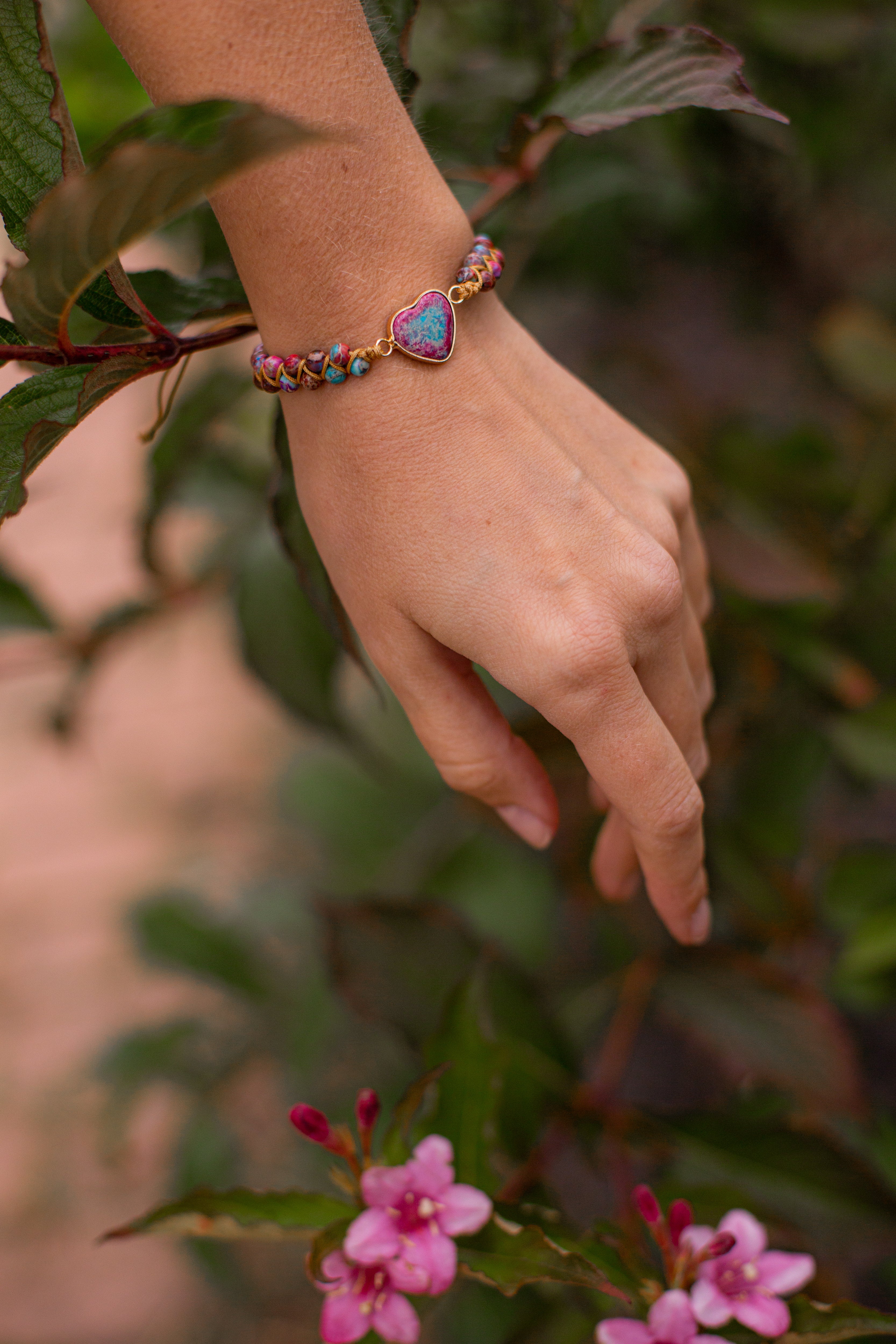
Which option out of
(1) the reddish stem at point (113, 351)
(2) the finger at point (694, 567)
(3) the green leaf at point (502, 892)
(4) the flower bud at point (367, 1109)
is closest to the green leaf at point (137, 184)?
(1) the reddish stem at point (113, 351)

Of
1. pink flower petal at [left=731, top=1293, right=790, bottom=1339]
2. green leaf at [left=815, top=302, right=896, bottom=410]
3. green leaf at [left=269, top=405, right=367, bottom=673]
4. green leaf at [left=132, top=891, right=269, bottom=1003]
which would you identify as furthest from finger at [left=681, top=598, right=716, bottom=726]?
green leaf at [left=132, top=891, right=269, bottom=1003]

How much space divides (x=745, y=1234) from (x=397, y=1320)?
0.22 metres

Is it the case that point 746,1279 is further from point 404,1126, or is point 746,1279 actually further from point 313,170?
point 313,170

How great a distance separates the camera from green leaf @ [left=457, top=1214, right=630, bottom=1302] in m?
0.51

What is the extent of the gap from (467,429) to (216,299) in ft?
0.77

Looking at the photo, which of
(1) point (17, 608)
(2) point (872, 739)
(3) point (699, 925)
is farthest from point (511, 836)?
(1) point (17, 608)

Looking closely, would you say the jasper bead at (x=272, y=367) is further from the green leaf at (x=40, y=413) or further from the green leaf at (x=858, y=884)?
the green leaf at (x=858, y=884)

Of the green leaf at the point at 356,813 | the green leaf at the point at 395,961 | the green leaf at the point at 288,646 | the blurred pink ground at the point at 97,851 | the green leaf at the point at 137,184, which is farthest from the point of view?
the green leaf at the point at 356,813

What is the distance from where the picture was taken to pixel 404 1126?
63 cm

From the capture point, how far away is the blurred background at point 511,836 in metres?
0.86

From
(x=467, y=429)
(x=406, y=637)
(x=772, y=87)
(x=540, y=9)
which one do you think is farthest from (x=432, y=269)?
(x=772, y=87)

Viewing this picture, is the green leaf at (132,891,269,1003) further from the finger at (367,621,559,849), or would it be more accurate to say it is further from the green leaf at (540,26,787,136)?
the green leaf at (540,26,787,136)

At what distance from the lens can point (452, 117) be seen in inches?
36.3

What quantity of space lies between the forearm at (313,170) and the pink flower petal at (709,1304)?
0.60m
